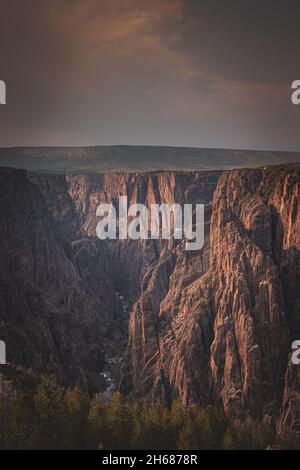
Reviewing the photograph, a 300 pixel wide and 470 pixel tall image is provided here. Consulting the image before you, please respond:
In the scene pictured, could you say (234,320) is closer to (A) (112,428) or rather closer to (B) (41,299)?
(A) (112,428)

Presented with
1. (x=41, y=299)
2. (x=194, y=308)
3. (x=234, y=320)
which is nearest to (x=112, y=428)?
(x=234, y=320)

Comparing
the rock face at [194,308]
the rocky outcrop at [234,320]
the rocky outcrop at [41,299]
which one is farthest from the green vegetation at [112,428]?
the rocky outcrop at [41,299]

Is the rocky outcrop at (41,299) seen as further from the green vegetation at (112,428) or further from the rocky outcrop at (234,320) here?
the green vegetation at (112,428)

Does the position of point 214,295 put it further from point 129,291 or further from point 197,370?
point 129,291

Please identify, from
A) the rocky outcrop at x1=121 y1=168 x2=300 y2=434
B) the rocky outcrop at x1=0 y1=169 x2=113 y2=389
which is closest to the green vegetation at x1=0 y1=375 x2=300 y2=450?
the rocky outcrop at x1=121 y1=168 x2=300 y2=434

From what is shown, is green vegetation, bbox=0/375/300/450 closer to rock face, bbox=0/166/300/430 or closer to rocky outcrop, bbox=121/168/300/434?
rocky outcrop, bbox=121/168/300/434

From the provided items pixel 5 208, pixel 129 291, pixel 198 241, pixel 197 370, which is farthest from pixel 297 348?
pixel 129 291
